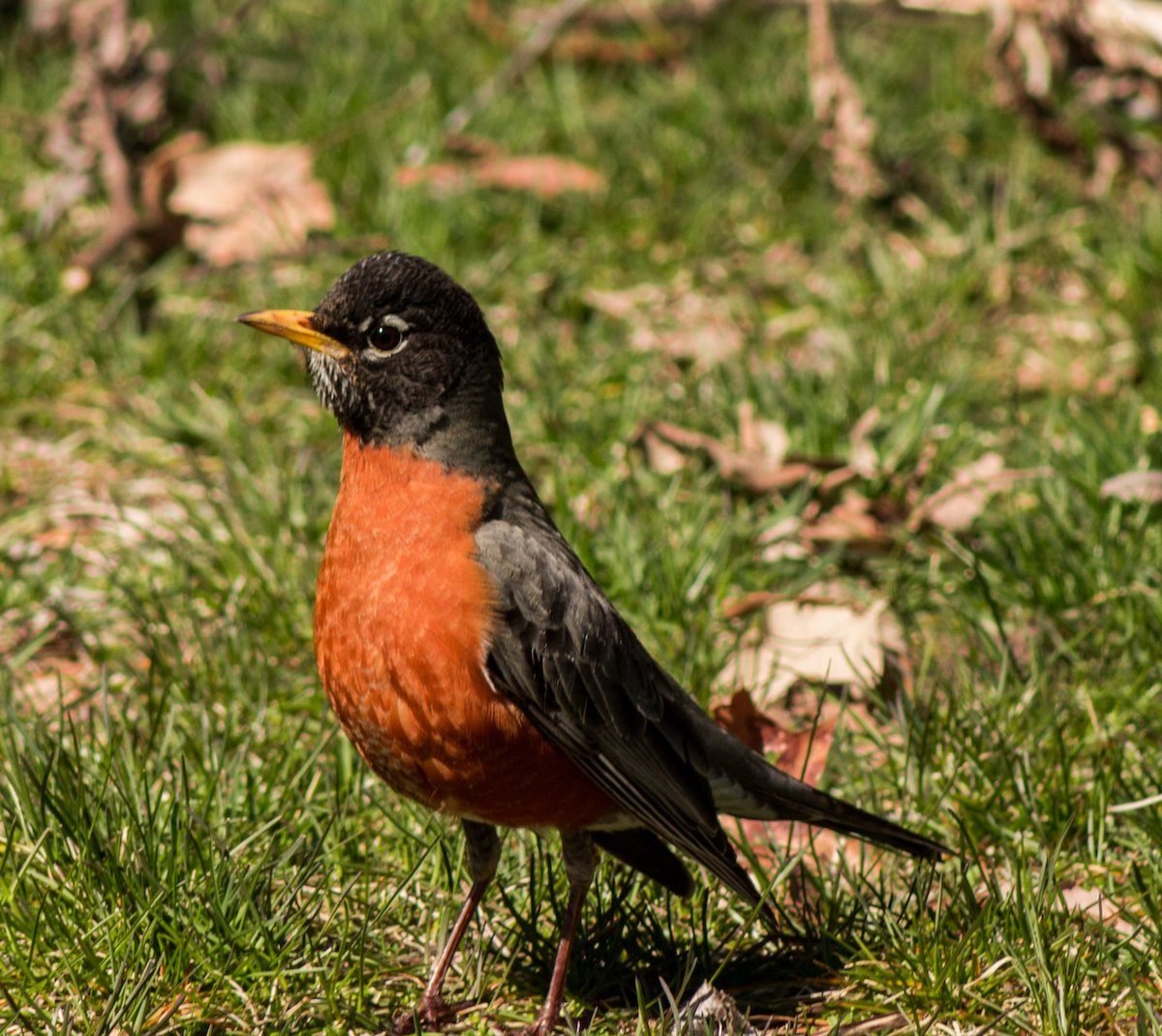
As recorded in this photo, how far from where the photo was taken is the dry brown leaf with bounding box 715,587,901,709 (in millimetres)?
4574

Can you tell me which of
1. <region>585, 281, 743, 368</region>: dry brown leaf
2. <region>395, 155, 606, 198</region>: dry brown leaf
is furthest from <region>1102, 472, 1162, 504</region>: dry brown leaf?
<region>395, 155, 606, 198</region>: dry brown leaf

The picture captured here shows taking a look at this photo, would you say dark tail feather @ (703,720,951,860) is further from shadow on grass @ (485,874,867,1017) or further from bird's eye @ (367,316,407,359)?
bird's eye @ (367,316,407,359)

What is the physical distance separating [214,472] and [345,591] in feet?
7.57

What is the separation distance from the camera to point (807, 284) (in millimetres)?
6824

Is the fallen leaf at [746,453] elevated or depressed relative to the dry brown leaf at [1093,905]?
elevated

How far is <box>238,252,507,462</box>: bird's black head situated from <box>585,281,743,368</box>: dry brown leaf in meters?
2.46

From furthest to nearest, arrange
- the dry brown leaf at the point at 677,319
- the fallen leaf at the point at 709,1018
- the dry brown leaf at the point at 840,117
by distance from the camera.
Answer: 1. the dry brown leaf at the point at 840,117
2. the dry brown leaf at the point at 677,319
3. the fallen leaf at the point at 709,1018

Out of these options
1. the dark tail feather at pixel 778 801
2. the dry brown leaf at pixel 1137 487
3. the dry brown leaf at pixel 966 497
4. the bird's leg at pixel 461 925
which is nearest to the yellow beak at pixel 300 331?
the bird's leg at pixel 461 925

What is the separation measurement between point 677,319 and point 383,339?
300 cm

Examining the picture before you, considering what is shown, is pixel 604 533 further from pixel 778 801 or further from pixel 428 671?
pixel 428 671

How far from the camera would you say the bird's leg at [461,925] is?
11.2 ft

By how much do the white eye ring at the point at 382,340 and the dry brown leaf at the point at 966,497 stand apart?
6.66 feet

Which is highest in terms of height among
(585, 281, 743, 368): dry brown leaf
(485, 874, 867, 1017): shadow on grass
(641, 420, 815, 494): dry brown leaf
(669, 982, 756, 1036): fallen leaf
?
(585, 281, 743, 368): dry brown leaf

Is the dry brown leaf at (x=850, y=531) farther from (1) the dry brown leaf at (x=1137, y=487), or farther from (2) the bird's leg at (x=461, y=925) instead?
(2) the bird's leg at (x=461, y=925)
